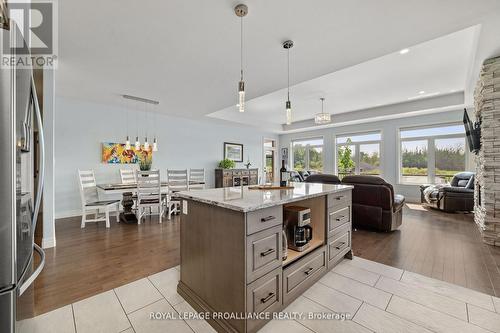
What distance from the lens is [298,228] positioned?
1941 millimetres

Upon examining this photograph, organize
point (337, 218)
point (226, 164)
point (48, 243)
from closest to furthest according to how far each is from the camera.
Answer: point (337, 218), point (48, 243), point (226, 164)

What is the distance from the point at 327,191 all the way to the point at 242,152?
641 cm

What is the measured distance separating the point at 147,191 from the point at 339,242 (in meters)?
3.52

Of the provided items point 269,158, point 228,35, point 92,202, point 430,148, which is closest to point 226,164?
point 269,158

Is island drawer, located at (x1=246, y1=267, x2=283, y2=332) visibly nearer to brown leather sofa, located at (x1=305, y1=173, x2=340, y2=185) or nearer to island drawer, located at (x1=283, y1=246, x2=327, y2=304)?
island drawer, located at (x1=283, y1=246, x2=327, y2=304)

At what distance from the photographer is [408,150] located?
21.7ft

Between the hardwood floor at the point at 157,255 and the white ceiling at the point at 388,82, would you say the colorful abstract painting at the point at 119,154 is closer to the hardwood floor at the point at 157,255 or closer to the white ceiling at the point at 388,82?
the hardwood floor at the point at 157,255

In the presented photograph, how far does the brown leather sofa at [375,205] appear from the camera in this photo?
134 inches

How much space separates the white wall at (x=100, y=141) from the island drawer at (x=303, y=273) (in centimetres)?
501

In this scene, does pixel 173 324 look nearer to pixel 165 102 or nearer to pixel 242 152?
pixel 165 102

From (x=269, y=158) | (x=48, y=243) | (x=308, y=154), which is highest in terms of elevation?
(x=308, y=154)

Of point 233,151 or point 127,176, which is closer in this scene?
point 127,176

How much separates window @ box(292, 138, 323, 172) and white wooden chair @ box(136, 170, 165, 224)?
6441mm

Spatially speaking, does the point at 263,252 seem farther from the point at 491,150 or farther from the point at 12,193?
the point at 491,150
